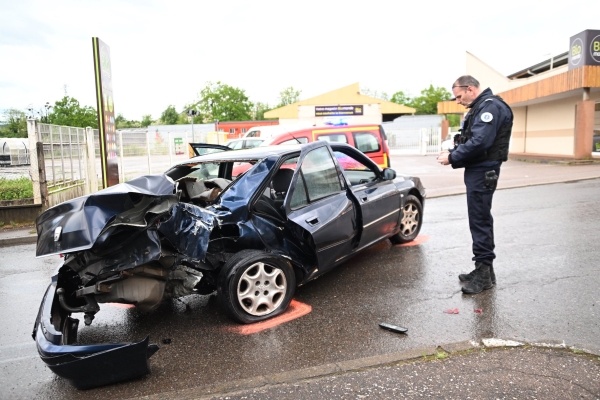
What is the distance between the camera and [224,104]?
8125 cm

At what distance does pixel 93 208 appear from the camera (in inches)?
129

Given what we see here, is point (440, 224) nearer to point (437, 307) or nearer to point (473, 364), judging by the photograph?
point (437, 307)

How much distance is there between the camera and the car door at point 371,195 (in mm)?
5039

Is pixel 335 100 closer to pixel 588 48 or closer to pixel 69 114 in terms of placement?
pixel 69 114

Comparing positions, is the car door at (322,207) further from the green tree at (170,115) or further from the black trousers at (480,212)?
the green tree at (170,115)

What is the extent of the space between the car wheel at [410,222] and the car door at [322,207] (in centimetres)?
165

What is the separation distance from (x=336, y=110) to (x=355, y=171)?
37.9 meters

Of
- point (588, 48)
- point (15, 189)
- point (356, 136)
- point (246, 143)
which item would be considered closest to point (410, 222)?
point (356, 136)

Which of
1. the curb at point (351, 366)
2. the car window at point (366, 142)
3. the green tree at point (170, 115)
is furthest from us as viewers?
the green tree at point (170, 115)

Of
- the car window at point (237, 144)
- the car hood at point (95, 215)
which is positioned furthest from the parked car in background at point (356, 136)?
the car hood at point (95, 215)

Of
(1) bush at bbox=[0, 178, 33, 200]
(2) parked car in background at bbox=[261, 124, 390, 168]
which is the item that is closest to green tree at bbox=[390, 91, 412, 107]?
(2) parked car in background at bbox=[261, 124, 390, 168]

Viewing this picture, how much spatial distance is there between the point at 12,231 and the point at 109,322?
6.12m

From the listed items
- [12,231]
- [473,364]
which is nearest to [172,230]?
[473,364]

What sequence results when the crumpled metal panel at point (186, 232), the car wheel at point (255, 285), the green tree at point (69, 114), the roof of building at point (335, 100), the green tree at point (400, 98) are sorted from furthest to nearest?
the green tree at point (400, 98)
the roof of building at point (335, 100)
the green tree at point (69, 114)
the car wheel at point (255, 285)
the crumpled metal panel at point (186, 232)
